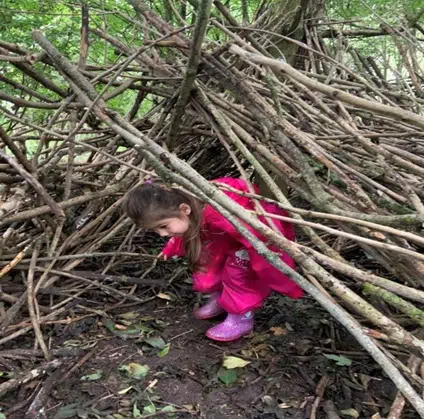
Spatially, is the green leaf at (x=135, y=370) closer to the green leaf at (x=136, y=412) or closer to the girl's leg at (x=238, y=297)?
the green leaf at (x=136, y=412)

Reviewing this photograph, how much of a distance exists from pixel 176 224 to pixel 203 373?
555 mm

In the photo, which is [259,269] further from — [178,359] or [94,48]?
[94,48]

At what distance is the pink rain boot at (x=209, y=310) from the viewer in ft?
6.30

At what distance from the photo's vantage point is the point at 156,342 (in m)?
1.68

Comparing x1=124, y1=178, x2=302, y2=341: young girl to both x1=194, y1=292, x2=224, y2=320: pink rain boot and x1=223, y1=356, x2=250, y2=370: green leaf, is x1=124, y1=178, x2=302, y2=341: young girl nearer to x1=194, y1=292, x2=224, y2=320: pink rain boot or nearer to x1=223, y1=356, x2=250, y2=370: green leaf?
x1=194, y1=292, x2=224, y2=320: pink rain boot

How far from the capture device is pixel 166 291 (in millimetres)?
2066

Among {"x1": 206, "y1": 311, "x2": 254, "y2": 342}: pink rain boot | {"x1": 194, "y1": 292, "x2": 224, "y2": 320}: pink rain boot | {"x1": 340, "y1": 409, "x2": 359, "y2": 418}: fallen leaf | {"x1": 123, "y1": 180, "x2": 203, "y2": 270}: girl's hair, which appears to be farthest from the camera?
{"x1": 194, "y1": 292, "x2": 224, "y2": 320}: pink rain boot

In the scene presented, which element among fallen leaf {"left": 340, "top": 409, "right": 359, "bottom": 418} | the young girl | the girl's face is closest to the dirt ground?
fallen leaf {"left": 340, "top": 409, "right": 359, "bottom": 418}

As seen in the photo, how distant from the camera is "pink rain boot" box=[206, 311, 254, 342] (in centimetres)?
176

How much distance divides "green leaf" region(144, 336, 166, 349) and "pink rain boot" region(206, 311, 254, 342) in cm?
20

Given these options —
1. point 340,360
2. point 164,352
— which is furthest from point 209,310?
point 340,360

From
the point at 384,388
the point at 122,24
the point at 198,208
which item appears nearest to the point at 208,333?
the point at 198,208

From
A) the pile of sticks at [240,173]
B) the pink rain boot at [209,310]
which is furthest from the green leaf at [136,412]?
the pink rain boot at [209,310]

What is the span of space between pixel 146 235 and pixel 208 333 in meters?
0.88
